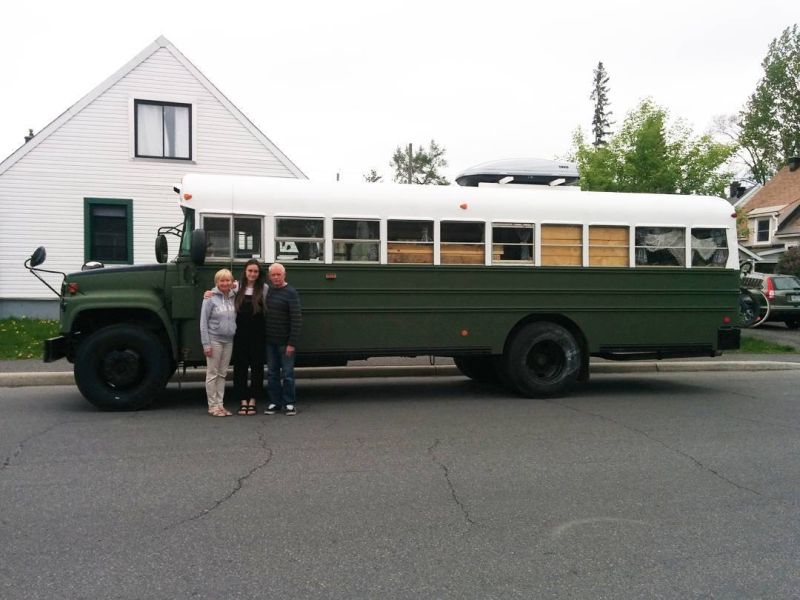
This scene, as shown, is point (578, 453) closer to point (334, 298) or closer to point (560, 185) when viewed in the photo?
point (334, 298)

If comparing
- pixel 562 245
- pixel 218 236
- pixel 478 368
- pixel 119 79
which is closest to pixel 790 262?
pixel 478 368

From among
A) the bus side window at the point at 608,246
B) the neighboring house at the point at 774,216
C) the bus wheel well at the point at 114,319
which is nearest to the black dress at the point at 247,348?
the bus wheel well at the point at 114,319

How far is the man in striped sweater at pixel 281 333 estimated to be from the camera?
7.68 m

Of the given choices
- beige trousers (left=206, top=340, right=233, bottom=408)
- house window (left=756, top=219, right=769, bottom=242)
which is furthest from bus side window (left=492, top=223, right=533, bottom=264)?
house window (left=756, top=219, right=769, bottom=242)

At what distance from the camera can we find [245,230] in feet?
26.5

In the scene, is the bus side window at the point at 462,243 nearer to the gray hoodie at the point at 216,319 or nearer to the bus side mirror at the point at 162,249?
the gray hoodie at the point at 216,319

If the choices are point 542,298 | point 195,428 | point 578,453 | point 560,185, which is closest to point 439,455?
point 578,453

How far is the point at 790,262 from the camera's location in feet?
88.8

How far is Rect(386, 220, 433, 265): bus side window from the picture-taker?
852cm

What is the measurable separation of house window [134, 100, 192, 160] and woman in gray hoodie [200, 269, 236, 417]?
1201 centimetres

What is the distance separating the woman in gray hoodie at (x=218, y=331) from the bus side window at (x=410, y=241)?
205 cm

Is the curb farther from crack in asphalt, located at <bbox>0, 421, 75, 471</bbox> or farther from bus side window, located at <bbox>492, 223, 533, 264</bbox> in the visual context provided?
bus side window, located at <bbox>492, 223, 533, 264</bbox>

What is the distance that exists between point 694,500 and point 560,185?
5726 mm

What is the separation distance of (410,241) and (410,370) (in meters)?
3.08
